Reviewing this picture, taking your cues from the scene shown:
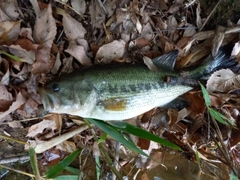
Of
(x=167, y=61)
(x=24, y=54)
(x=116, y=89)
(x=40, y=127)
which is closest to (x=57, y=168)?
(x=40, y=127)

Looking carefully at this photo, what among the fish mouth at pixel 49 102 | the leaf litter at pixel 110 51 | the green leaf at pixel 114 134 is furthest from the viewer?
the green leaf at pixel 114 134

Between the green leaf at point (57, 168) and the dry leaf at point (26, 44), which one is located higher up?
the dry leaf at point (26, 44)

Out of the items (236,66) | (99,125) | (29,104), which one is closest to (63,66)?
(29,104)

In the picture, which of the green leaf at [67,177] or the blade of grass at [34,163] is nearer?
the blade of grass at [34,163]

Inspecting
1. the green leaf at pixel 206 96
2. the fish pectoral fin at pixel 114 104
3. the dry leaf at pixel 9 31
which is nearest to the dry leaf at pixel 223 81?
the green leaf at pixel 206 96

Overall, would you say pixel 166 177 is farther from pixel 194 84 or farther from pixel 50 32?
pixel 50 32

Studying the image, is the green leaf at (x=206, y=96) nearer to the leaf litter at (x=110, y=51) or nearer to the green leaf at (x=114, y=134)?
the leaf litter at (x=110, y=51)
